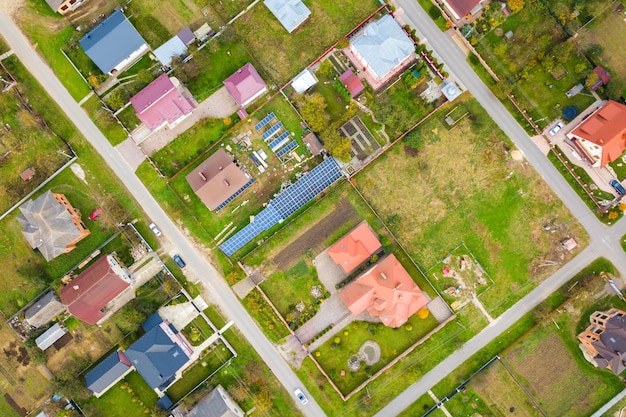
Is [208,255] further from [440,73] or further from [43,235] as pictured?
[440,73]

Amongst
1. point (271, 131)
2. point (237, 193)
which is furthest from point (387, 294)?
point (271, 131)

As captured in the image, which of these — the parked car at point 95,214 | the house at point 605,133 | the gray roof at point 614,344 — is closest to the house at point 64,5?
the parked car at point 95,214

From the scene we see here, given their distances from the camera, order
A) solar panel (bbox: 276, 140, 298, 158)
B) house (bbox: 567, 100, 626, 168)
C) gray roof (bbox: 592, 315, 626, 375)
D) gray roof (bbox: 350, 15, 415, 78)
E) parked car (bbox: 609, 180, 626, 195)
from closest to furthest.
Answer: house (bbox: 567, 100, 626, 168)
gray roof (bbox: 592, 315, 626, 375)
gray roof (bbox: 350, 15, 415, 78)
parked car (bbox: 609, 180, 626, 195)
solar panel (bbox: 276, 140, 298, 158)

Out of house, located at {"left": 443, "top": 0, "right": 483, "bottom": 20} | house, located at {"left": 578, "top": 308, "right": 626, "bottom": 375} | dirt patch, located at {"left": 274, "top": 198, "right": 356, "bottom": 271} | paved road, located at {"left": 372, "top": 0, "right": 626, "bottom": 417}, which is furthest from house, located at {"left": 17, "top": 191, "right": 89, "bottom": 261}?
house, located at {"left": 578, "top": 308, "right": 626, "bottom": 375}

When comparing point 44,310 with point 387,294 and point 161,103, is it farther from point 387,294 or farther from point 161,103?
point 387,294

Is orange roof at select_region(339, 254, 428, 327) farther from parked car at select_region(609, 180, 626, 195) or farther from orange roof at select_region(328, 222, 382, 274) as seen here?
parked car at select_region(609, 180, 626, 195)

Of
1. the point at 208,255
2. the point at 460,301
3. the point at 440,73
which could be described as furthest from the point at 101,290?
the point at 440,73
